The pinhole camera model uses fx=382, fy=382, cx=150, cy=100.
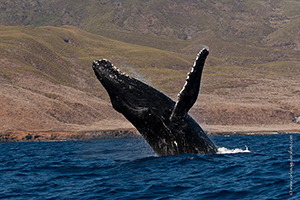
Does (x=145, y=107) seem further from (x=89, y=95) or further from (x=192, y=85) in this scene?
(x=89, y=95)

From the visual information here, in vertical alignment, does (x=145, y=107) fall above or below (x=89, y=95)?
below

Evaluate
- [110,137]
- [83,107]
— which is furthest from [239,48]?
[110,137]

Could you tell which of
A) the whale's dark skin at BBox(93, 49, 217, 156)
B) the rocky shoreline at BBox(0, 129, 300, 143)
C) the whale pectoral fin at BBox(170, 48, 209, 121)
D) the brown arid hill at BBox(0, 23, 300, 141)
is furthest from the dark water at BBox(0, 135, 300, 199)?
the brown arid hill at BBox(0, 23, 300, 141)

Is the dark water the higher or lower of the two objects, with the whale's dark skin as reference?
lower

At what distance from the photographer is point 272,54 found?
171625 mm

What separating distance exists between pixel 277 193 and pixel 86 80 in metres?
97.6

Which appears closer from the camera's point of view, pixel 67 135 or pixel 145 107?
pixel 145 107

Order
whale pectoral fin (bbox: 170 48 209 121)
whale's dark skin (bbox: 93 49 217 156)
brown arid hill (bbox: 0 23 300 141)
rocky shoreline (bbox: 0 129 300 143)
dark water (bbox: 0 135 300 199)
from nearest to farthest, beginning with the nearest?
1. dark water (bbox: 0 135 300 199)
2. whale pectoral fin (bbox: 170 48 209 121)
3. whale's dark skin (bbox: 93 49 217 156)
4. rocky shoreline (bbox: 0 129 300 143)
5. brown arid hill (bbox: 0 23 300 141)

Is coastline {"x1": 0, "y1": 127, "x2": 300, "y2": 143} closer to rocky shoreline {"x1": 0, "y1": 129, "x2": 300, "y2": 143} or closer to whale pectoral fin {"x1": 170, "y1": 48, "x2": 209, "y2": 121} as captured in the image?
rocky shoreline {"x1": 0, "y1": 129, "x2": 300, "y2": 143}

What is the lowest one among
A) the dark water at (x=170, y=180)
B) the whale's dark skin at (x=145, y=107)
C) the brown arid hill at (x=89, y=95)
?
the dark water at (x=170, y=180)

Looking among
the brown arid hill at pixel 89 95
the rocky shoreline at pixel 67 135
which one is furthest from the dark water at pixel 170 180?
the brown arid hill at pixel 89 95

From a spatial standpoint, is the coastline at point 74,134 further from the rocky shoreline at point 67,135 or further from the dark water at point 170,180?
A: the dark water at point 170,180

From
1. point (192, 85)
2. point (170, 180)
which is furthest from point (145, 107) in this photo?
point (170, 180)

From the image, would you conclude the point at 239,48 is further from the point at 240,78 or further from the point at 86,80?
the point at 86,80
